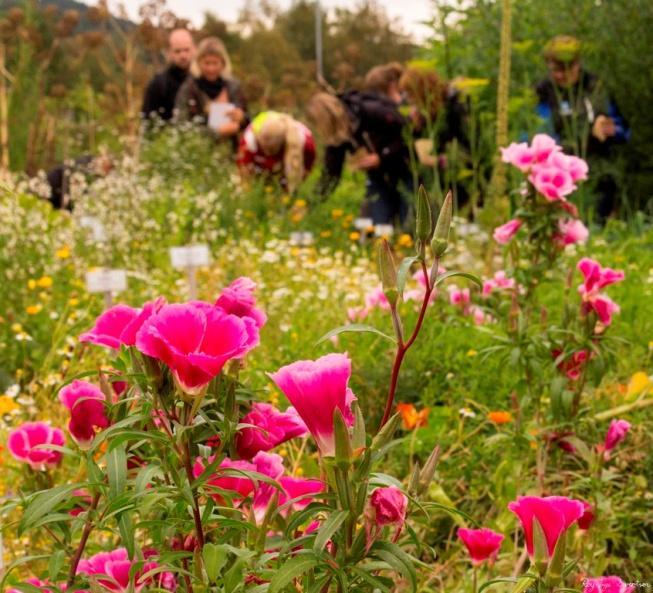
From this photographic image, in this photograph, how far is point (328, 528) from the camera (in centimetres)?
103

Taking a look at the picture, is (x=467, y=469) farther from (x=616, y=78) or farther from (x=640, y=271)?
(x=616, y=78)

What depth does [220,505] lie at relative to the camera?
4.31 ft

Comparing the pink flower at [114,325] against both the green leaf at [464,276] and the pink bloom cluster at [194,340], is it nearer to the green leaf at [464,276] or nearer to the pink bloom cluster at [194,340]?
the pink bloom cluster at [194,340]

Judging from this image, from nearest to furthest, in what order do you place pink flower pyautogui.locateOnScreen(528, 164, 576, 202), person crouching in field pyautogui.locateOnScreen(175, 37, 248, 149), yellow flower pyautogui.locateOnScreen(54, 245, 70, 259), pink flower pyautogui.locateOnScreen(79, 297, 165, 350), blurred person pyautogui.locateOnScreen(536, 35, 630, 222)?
pink flower pyautogui.locateOnScreen(79, 297, 165, 350) < pink flower pyautogui.locateOnScreen(528, 164, 576, 202) < yellow flower pyautogui.locateOnScreen(54, 245, 70, 259) < blurred person pyautogui.locateOnScreen(536, 35, 630, 222) < person crouching in field pyautogui.locateOnScreen(175, 37, 248, 149)

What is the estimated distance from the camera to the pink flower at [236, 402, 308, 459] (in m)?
1.25

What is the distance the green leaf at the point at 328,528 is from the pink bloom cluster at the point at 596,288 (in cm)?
131

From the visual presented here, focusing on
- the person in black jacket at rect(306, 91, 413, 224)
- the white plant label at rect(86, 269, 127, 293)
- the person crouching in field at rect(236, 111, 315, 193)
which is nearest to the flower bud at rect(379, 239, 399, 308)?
the white plant label at rect(86, 269, 127, 293)

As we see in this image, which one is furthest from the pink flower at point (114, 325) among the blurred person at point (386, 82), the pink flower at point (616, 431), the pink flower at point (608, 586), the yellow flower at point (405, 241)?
the blurred person at point (386, 82)

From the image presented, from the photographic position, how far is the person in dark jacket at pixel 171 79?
26.1 feet

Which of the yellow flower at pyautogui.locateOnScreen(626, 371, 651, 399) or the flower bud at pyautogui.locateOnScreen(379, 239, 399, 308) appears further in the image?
the yellow flower at pyautogui.locateOnScreen(626, 371, 651, 399)

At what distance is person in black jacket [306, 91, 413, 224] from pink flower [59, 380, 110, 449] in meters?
5.97

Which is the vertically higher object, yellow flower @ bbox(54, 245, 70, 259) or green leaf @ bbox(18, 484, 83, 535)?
green leaf @ bbox(18, 484, 83, 535)

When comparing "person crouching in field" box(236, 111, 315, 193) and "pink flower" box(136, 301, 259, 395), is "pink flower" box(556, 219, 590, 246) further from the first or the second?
"person crouching in field" box(236, 111, 315, 193)

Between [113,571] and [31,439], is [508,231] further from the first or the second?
[113,571]
